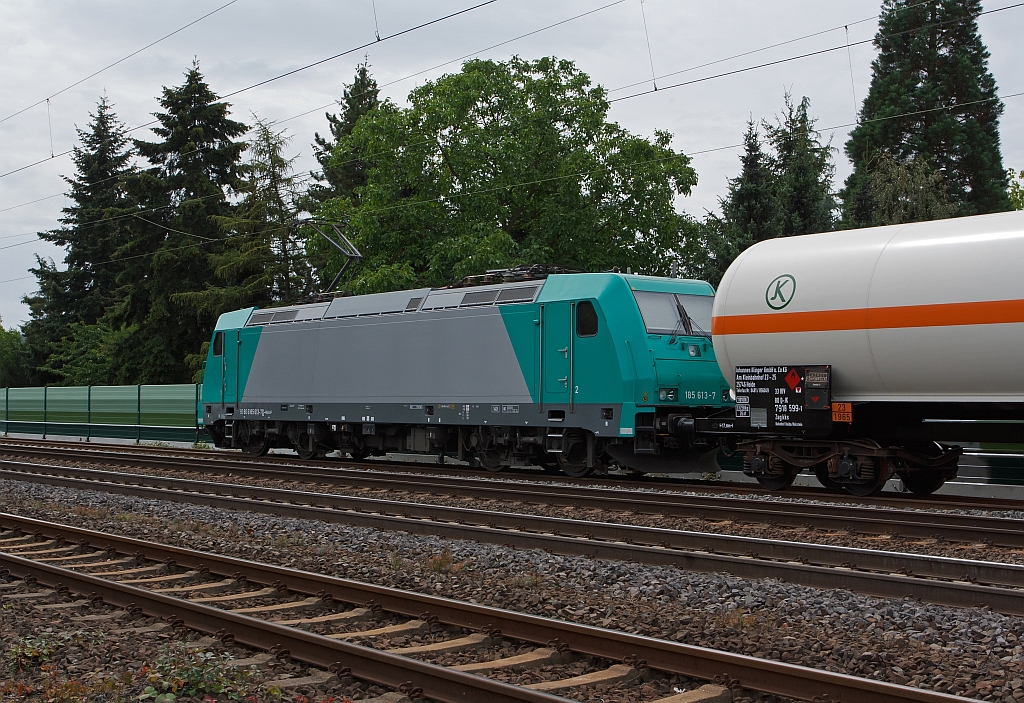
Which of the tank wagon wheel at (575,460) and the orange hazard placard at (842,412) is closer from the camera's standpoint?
the orange hazard placard at (842,412)

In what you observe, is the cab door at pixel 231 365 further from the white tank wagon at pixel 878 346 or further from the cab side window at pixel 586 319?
the white tank wagon at pixel 878 346

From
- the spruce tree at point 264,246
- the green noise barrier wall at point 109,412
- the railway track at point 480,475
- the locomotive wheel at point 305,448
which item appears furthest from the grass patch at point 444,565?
the spruce tree at point 264,246

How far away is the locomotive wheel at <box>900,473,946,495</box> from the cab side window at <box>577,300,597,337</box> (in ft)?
16.6

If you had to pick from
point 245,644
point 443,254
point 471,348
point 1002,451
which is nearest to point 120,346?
point 443,254

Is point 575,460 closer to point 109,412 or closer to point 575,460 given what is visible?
point 575,460

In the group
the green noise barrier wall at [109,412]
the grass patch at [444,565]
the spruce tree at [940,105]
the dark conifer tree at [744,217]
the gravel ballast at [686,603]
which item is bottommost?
the gravel ballast at [686,603]

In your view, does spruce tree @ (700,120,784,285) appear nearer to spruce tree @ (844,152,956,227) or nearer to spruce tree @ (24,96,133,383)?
spruce tree @ (844,152,956,227)

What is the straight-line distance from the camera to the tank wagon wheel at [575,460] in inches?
688

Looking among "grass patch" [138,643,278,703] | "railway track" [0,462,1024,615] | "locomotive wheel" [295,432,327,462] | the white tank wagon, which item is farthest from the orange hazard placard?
"locomotive wheel" [295,432,327,462]

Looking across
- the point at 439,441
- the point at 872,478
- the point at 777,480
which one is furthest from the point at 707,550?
the point at 439,441

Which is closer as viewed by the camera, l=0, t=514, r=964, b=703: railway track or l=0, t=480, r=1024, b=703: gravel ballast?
l=0, t=514, r=964, b=703: railway track

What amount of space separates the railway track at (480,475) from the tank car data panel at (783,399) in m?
1.07

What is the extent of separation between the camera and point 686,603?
7.99 metres

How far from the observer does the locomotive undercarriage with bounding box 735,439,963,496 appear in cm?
1381
